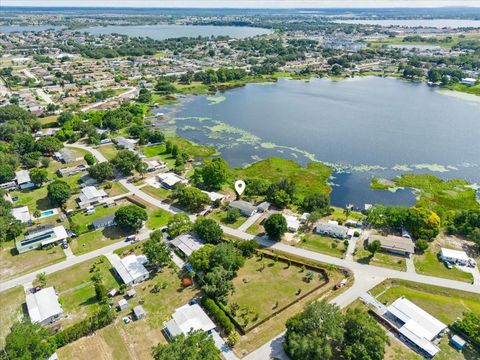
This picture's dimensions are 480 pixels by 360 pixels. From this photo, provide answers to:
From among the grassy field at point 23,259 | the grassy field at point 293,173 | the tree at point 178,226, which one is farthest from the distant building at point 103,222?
the grassy field at point 293,173

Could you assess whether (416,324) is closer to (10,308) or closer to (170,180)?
(10,308)

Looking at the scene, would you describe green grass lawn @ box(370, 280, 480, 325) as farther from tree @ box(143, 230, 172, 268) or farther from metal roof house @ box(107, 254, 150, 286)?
metal roof house @ box(107, 254, 150, 286)

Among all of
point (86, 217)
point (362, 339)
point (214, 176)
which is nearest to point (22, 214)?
point (86, 217)

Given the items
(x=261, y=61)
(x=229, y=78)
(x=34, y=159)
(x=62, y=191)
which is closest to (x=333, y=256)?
(x=62, y=191)

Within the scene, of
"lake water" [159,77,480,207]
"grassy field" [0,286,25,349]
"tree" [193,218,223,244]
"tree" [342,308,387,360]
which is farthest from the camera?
"lake water" [159,77,480,207]

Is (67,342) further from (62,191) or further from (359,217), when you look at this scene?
(359,217)

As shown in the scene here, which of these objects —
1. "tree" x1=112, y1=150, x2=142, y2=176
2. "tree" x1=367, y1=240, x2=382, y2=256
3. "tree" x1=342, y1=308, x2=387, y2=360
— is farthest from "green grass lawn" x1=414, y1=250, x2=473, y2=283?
"tree" x1=112, y1=150, x2=142, y2=176
